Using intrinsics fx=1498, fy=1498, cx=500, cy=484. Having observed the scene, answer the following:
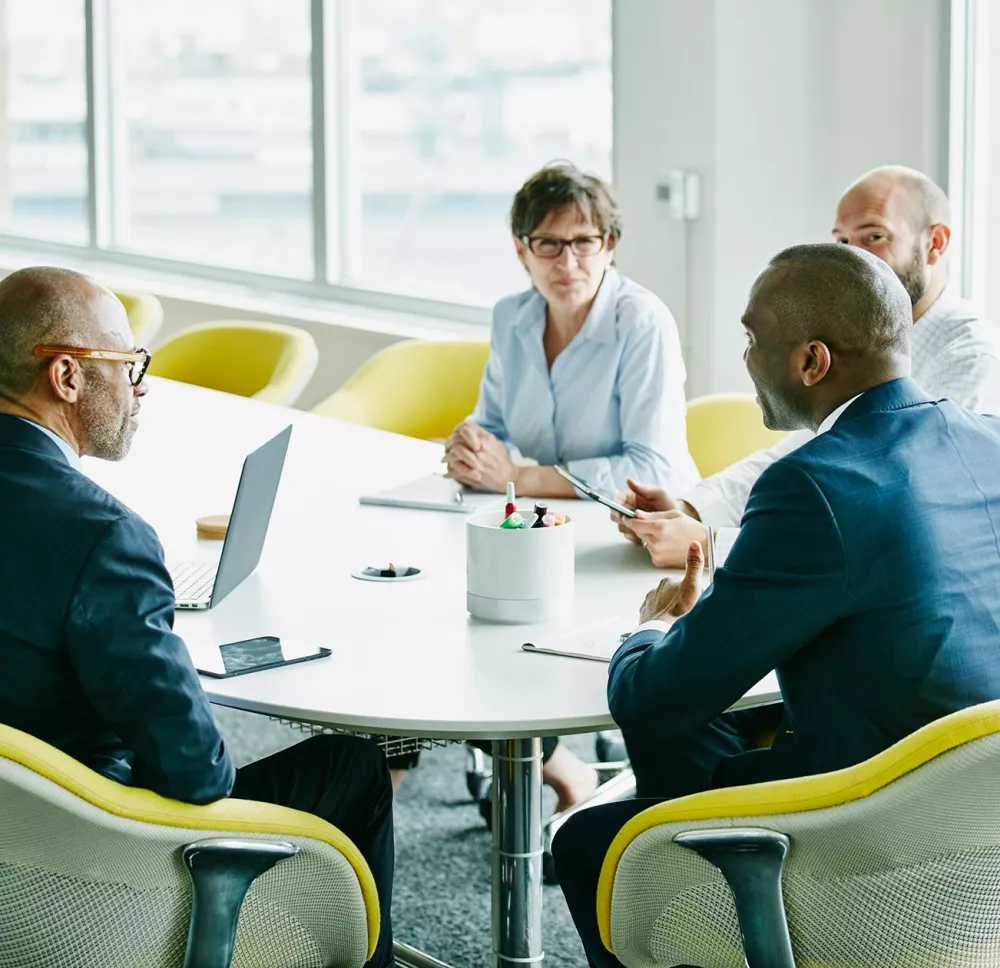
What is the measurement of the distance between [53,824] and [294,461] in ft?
5.73

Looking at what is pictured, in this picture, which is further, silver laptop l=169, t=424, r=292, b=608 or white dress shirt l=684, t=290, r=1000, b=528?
white dress shirt l=684, t=290, r=1000, b=528

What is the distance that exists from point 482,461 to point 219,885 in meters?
1.45

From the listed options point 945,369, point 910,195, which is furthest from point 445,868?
point 910,195

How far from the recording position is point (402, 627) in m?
2.19

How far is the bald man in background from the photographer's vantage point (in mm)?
2742

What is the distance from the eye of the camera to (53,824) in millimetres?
1613

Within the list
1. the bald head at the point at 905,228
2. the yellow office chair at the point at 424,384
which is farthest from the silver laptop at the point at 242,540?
the yellow office chair at the point at 424,384

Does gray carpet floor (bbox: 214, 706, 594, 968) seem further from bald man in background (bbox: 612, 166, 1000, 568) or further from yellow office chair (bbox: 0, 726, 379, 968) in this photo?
yellow office chair (bbox: 0, 726, 379, 968)

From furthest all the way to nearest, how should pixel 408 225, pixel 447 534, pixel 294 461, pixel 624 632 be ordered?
pixel 408 225 < pixel 294 461 < pixel 447 534 < pixel 624 632

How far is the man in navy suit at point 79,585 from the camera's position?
1670mm

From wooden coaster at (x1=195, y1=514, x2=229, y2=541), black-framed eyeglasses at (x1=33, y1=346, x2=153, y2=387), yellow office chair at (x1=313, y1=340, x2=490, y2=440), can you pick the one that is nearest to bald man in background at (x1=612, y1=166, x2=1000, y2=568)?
wooden coaster at (x1=195, y1=514, x2=229, y2=541)

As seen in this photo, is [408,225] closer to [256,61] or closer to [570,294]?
[256,61]

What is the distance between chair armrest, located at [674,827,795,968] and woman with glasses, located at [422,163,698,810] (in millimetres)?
1474

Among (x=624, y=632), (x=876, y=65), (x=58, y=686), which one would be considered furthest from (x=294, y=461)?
(x=876, y=65)
